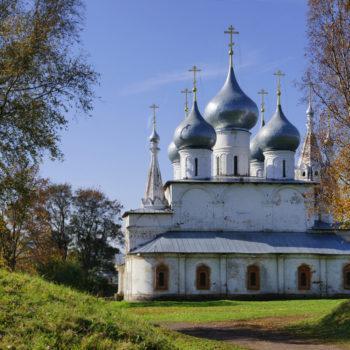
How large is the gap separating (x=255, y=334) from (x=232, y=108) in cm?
2310

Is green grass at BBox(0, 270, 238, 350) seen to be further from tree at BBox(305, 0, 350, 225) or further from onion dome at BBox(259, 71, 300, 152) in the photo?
onion dome at BBox(259, 71, 300, 152)

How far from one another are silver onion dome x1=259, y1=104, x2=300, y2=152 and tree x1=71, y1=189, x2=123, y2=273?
16645 millimetres

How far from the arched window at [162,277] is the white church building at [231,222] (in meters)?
0.05

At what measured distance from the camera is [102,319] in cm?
1016

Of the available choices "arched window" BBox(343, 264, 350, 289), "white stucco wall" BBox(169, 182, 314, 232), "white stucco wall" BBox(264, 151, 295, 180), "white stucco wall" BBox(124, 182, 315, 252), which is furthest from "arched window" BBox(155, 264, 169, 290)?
"arched window" BBox(343, 264, 350, 289)

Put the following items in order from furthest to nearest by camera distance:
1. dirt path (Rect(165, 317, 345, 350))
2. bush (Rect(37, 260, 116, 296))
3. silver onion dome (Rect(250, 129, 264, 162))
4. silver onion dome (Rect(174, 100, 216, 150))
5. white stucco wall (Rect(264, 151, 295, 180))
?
silver onion dome (Rect(250, 129, 264, 162)), white stucco wall (Rect(264, 151, 295, 180)), silver onion dome (Rect(174, 100, 216, 150)), bush (Rect(37, 260, 116, 296)), dirt path (Rect(165, 317, 345, 350))

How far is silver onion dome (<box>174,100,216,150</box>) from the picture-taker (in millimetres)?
36188

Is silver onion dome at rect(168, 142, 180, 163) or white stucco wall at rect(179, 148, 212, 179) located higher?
silver onion dome at rect(168, 142, 180, 163)

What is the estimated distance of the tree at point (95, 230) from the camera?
48.8 m

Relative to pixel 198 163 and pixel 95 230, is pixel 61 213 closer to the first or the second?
pixel 95 230

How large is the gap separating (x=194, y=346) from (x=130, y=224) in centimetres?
2299

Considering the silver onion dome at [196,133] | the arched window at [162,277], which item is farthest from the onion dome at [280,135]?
the arched window at [162,277]

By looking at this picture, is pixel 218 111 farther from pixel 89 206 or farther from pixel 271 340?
pixel 271 340

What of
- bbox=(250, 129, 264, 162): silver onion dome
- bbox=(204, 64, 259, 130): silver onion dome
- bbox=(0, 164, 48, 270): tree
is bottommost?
bbox=(0, 164, 48, 270): tree
